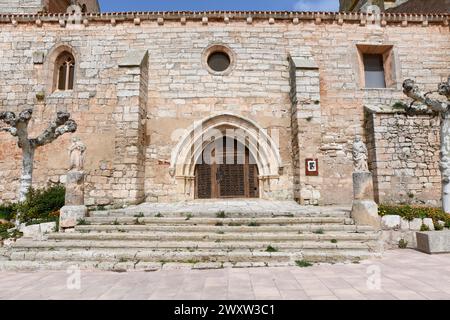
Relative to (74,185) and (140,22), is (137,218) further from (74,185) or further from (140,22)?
(140,22)

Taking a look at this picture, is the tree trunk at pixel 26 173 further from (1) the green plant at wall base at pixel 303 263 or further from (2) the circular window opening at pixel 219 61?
(1) the green plant at wall base at pixel 303 263

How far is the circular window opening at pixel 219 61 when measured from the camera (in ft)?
31.5

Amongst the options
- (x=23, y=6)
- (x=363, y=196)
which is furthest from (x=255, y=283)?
(x=23, y=6)

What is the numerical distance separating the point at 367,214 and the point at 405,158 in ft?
13.4

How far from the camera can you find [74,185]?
19.7 ft

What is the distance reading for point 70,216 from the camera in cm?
566

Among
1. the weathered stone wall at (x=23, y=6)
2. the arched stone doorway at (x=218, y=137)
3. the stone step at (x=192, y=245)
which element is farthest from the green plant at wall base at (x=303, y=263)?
the weathered stone wall at (x=23, y=6)

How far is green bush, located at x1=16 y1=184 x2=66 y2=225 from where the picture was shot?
6.35 metres

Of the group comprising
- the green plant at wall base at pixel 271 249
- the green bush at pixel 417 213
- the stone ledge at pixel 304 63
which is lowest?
the green plant at wall base at pixel 271 249

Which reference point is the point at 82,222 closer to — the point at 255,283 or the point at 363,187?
the point at 255,283

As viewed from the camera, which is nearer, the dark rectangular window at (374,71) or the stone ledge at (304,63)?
the stone ledge at (304,63)

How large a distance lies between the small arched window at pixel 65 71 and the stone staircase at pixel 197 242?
6030mm

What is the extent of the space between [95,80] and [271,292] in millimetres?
9073
